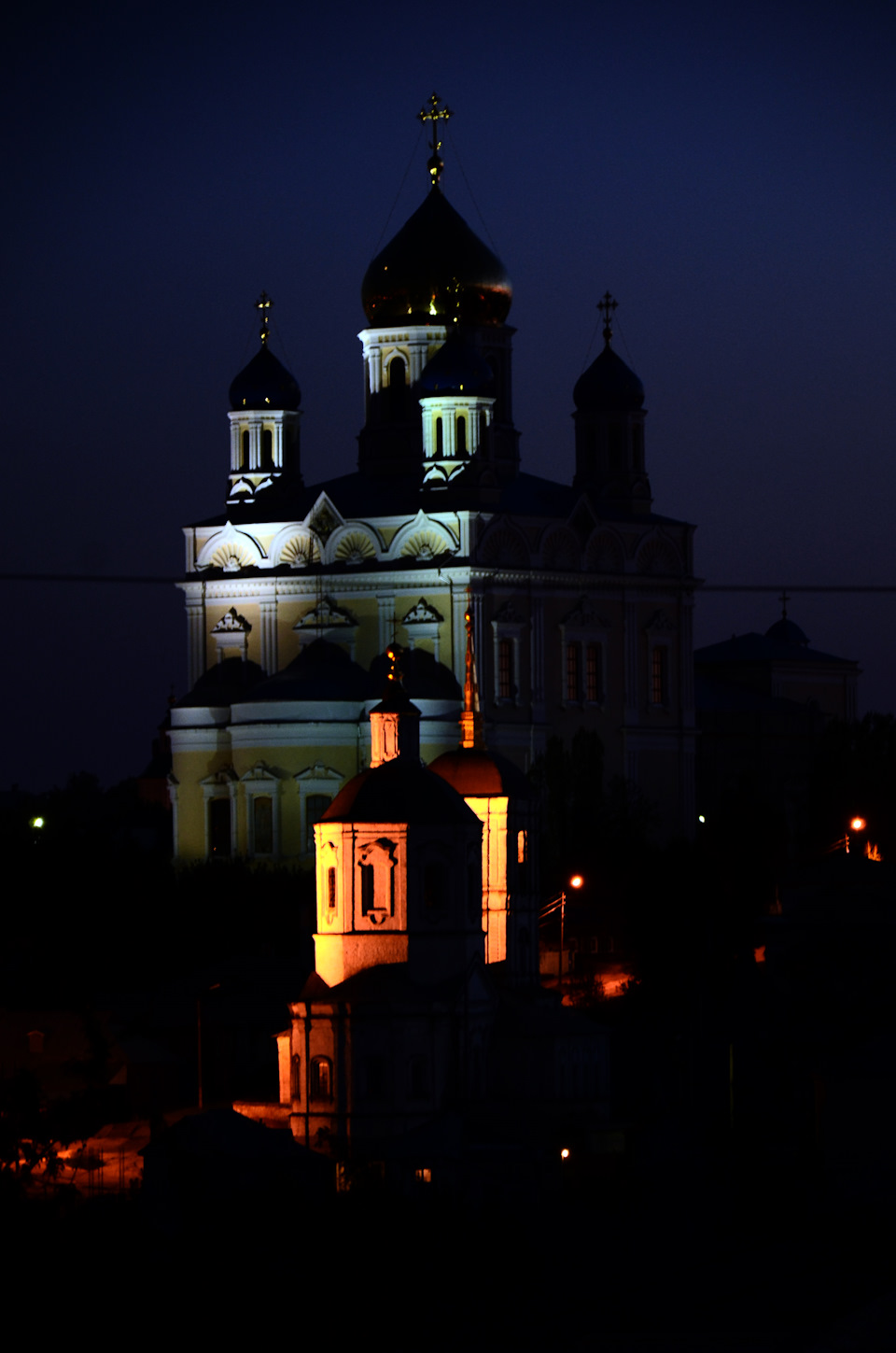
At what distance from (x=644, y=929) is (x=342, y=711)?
8375 mm

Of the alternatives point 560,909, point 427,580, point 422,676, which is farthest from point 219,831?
point 560,909

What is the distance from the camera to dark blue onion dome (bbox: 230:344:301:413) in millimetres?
70562

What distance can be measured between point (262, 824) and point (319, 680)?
267 cm

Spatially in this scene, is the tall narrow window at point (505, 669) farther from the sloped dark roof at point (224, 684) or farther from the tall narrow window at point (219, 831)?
the tall narrow window at point (219, 831)

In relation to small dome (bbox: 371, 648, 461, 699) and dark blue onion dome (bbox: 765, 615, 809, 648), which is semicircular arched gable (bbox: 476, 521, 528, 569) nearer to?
small dome (bbox: 371, 648, 461, 699)

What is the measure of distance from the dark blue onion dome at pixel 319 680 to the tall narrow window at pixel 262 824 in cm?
173

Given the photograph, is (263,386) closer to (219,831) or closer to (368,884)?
(219,831)

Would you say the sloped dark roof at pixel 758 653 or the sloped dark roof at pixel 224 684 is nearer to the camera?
the sloped dark roof at pixel 224 684

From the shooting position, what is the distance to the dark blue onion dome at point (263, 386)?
232 ft

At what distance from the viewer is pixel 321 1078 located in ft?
151

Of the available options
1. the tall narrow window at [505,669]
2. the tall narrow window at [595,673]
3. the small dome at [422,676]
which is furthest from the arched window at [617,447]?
the small dome at [422,676]

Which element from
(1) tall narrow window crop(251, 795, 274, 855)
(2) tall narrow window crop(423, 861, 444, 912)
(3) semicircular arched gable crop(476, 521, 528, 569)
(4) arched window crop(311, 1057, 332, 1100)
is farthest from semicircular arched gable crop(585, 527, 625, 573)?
(4) arched window crop(311, 1057, 332, 1100)

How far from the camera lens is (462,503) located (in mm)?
66625

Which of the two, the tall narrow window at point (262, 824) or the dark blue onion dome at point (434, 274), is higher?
the dark blue onion dome at point (434, 274)
